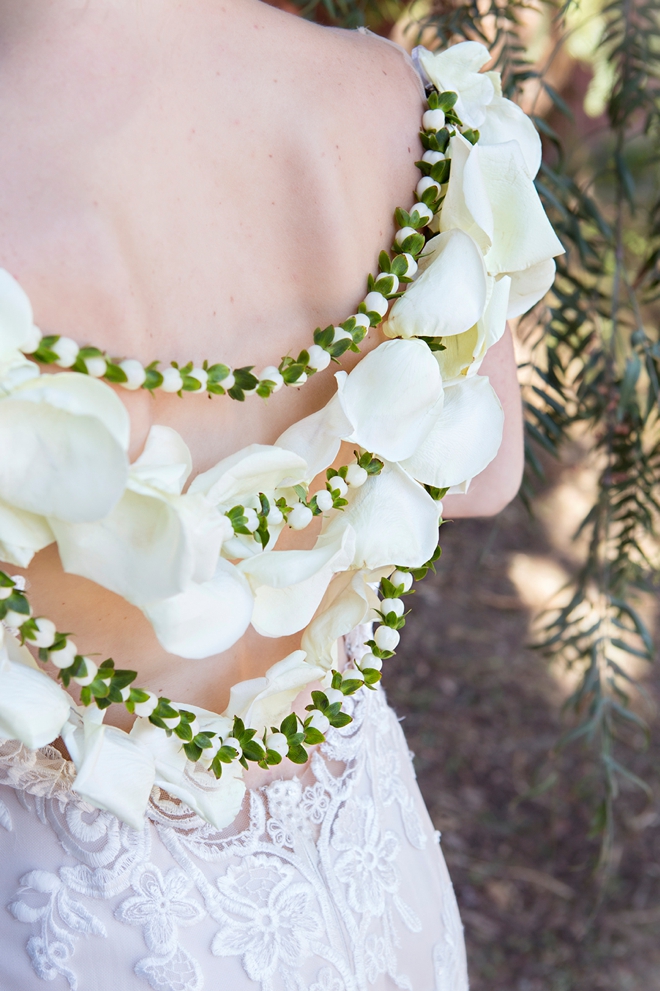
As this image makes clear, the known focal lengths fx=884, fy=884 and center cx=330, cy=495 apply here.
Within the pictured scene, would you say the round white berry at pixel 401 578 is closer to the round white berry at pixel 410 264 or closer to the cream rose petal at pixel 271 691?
the cream rose petal at pixel 271 691

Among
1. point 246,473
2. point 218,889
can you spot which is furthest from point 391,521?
point 218,889

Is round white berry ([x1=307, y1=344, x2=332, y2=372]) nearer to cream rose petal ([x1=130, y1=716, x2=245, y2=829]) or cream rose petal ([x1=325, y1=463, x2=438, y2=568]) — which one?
cream rose petal ([x1=325, y1=463, x2=438, y2=568])

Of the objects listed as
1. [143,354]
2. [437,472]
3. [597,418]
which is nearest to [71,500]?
[143,354]

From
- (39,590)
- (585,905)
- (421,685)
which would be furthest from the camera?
(421,685)

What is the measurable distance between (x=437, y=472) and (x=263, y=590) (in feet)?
0.67

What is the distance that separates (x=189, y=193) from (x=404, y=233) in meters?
0.21

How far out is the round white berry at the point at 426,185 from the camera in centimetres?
79

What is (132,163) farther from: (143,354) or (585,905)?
(585,905)

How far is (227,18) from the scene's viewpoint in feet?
2.36

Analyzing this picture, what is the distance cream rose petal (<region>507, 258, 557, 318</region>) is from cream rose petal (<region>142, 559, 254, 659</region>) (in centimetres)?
42

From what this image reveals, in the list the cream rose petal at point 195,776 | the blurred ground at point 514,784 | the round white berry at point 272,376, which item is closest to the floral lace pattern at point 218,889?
the cream rose petal at point 195,776

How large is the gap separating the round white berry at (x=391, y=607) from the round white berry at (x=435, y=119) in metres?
0.44

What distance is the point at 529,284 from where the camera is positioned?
0.90m

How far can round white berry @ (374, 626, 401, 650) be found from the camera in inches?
33.1
